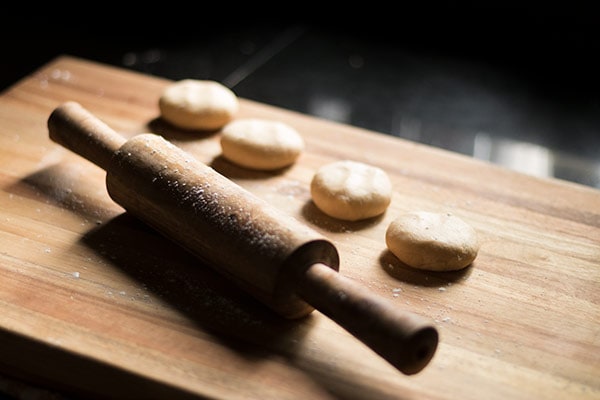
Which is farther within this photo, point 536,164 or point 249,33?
point 249,33

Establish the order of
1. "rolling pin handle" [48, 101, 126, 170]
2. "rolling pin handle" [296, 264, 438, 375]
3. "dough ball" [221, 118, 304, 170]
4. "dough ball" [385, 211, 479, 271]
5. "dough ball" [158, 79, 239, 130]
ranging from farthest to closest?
"dough ball" [158, 79, 239, 130] → "dough ball" [221, 118, 304, 170] → "rolling pin handle" [48, 101, 126, 170] → "dough ball" [385, 211, 479, 271] → "rolling pin handle" [296, 264, 438, 375]

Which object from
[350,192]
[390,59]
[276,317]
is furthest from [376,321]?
[390,59]

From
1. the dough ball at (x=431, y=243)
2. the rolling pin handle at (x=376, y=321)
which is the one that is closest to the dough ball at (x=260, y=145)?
the dough ball at (x=431, y=243)

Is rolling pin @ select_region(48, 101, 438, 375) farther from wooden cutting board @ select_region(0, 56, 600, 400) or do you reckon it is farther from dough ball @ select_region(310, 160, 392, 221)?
dough ball @ select_region(310, 160, 392, 221)

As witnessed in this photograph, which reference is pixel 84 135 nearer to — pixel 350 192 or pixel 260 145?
pixel 260 145

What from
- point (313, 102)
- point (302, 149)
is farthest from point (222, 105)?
point (313, 102)

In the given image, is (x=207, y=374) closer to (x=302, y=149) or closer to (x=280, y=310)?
(x=280, y=310)

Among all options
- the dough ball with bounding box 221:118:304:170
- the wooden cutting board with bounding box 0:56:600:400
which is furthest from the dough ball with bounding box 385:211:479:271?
the dough ball with bounding box 221:118:304:170
